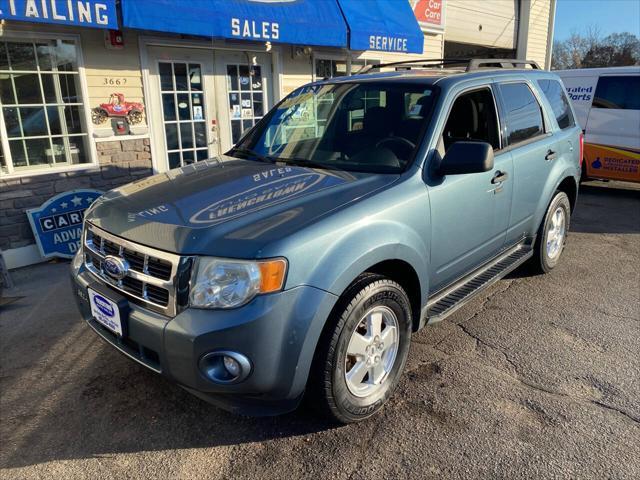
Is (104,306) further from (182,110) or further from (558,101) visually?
(182,110)

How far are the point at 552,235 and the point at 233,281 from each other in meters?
3.74

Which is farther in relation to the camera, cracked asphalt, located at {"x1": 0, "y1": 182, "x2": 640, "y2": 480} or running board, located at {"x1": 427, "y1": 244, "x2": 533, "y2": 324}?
running board, located at {"x1": 427, "y1": 244, "x2": 533, "y2": 324}

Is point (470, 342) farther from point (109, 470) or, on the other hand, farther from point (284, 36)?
point (284, 36)

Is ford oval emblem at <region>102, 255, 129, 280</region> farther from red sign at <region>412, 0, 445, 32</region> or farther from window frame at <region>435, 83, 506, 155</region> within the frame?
red sign at <region>412, 0, 445, 32</region>

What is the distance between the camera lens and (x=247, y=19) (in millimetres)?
6680

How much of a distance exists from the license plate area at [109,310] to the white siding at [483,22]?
42.1 feet

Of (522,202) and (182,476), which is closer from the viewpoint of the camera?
(182,476)

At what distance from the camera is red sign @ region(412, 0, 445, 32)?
11.0 metres

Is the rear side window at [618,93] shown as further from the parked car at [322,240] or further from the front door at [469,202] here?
the front door at [469,202]

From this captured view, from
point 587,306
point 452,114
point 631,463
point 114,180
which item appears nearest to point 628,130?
point 587,306

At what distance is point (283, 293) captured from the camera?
220cm

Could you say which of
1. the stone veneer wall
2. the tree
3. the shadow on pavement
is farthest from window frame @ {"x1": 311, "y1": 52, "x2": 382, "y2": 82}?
the tree

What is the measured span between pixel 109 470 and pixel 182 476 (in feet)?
1.26

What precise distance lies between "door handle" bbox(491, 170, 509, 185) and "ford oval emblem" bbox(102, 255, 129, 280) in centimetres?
248
